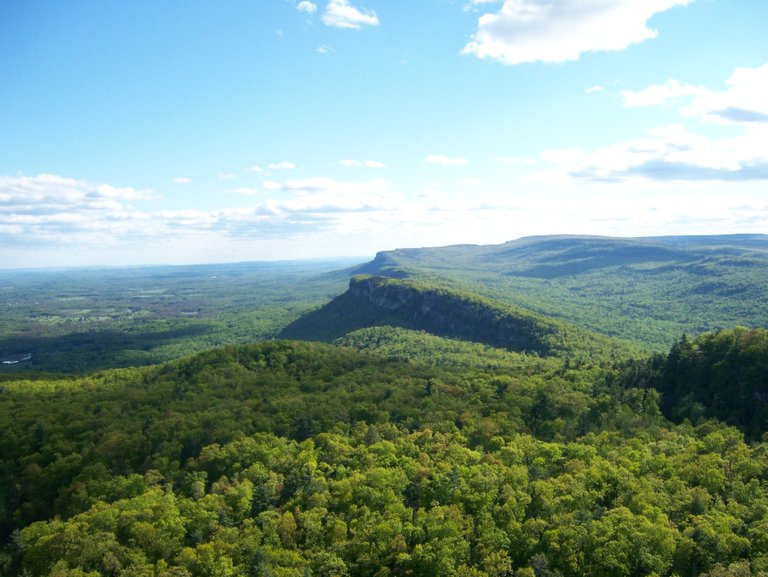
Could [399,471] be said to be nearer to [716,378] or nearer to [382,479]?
[382,479]

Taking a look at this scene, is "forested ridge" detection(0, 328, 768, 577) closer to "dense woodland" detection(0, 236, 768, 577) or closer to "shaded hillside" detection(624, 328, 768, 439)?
"dense woodland" detection(0, 236, 768, 577)

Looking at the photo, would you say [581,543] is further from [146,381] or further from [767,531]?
[146,381]

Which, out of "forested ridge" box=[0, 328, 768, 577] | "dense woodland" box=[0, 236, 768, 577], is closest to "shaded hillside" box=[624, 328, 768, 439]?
"dense woodland" box=[0, 236, 768, 577]

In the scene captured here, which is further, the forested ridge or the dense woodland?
the dense woodland

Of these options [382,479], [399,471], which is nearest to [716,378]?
[399,471]

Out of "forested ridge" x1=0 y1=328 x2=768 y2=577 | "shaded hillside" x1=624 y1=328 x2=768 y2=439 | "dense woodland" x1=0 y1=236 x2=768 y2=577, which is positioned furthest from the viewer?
"shaded hillside" x1=624 y1=328 x2=768 y2=439

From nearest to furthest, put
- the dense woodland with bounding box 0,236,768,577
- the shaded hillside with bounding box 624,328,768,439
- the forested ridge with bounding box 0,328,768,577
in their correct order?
the forested ridge with bounding box 0,328,768,577 < the dense woodland with bounding box 0,236,768,577 < the shaded hillside with bounding box 624,328,768,439
